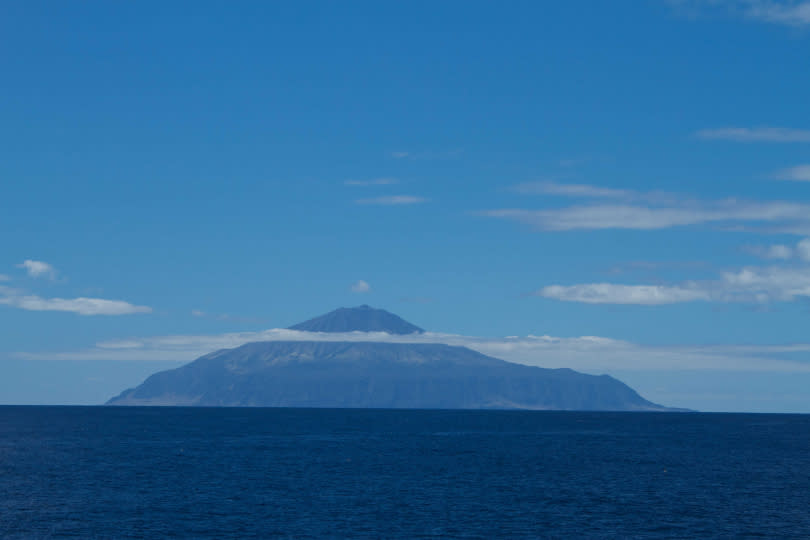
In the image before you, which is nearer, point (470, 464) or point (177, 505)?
point (177, 505)

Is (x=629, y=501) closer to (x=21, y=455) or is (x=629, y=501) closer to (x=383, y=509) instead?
(x=383, y=509)

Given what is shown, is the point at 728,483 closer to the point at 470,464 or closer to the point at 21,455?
the point at 470,464

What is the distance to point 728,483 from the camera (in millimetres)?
132750

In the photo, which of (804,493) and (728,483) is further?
(728,483)

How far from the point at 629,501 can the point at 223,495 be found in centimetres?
5099

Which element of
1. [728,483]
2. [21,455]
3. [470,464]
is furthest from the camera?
[21,455]

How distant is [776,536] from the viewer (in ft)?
295

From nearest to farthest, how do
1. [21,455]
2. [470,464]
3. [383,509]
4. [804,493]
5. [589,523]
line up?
1. [589,523]
2. [383,509]
3. [804,493]
4. [470,464]
5. [21,455]

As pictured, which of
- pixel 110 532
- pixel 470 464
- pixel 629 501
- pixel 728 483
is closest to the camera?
pixel 110 532

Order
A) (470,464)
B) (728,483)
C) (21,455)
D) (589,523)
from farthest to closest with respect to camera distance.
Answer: (21,455) → (470,464) → (728,483) → (589,523)

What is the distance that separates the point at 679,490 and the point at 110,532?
7596 centimetres

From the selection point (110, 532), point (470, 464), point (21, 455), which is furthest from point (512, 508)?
point (21, 455)

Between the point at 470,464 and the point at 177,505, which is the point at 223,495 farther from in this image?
the point at 470,464

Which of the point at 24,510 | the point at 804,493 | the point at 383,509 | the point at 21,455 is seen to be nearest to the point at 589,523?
the point at 383,509
